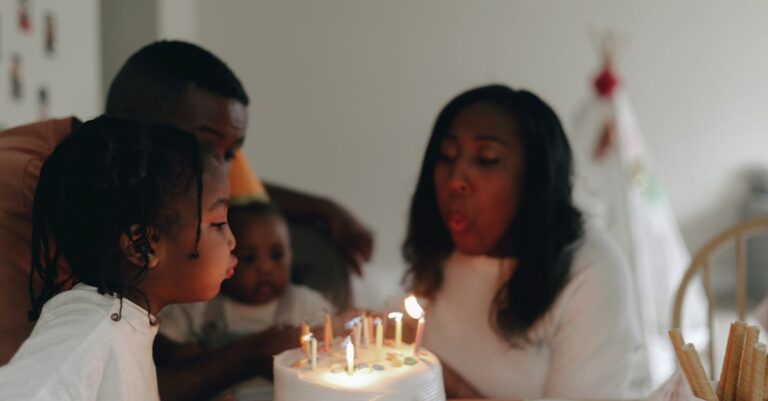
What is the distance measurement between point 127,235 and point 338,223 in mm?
1137

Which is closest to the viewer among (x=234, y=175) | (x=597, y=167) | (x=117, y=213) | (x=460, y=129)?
(x=117, y=213)

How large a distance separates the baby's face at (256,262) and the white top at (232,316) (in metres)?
0.02

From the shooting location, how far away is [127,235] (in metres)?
0.94

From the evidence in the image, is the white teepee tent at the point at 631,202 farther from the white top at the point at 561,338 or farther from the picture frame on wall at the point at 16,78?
the picture frame on wall at the point at 16,78

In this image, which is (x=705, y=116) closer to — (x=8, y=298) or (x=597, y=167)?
(x=597, y=167)

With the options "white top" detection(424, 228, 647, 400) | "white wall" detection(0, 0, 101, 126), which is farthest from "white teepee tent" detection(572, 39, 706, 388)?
"white top" detection(424, 228, 647, 400)

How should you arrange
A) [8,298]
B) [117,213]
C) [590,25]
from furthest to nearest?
[590,25]
[8,298]
[117,213]

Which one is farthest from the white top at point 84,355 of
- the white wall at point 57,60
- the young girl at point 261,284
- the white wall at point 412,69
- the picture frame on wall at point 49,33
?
the white wall at point 412,69

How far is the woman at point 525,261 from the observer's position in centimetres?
138

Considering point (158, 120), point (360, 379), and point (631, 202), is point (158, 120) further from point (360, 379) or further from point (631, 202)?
point (631, 202)

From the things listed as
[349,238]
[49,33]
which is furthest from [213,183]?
[49,33]

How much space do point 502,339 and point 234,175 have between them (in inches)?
28.3

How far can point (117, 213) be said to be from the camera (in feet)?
3.06

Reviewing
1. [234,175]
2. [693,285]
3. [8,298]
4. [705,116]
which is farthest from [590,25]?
[8,298]
